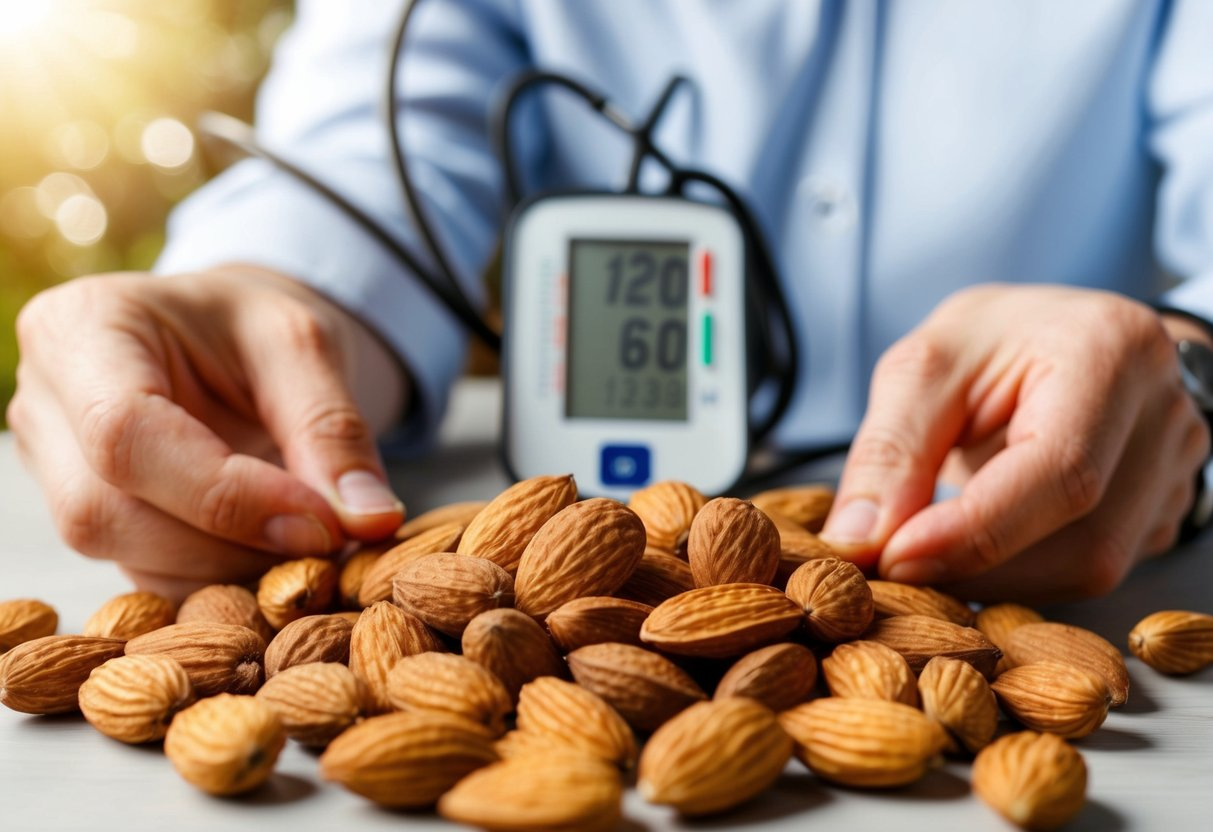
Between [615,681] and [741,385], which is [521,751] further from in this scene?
[741,385]

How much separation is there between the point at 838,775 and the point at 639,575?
158mm

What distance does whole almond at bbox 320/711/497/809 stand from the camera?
0.39m

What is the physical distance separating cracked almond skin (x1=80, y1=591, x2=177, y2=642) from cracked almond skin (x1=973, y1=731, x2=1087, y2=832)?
0.44 m

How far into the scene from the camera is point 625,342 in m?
0.87

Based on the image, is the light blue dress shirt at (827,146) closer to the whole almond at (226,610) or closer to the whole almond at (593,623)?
the whole almond at (226,610)

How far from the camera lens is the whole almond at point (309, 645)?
0.49m

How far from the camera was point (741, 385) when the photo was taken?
0.85 meters

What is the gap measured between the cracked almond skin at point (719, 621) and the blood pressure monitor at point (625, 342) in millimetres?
342

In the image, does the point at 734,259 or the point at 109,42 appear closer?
the point at 734,259

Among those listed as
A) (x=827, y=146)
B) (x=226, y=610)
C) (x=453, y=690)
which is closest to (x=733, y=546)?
(x=453, y=690)

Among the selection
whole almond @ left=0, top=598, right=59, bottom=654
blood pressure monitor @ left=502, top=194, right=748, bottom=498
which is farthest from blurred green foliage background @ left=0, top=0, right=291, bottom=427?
whole almond @ left=0, top=598, right=59, bottom=654

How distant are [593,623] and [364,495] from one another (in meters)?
0.22

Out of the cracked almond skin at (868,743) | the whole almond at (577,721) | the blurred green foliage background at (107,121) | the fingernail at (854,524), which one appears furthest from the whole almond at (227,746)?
the blurred green foliage background at (107,121)

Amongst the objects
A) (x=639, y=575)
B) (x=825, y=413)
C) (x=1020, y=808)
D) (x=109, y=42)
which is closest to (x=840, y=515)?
(x=639, y=575)
